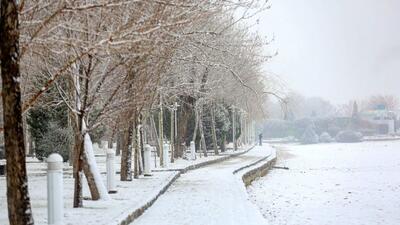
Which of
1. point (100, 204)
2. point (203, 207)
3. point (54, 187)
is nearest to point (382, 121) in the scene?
point (203, 207)

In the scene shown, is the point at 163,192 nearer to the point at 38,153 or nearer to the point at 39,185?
the point at 39,185

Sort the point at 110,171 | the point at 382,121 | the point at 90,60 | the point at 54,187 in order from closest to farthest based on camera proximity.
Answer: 1. the point at 54,187
2. the point at 90,60
3. the point at 110,171
4. the point at 382,121

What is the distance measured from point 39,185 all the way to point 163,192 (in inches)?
163

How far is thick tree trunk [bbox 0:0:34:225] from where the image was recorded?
21.2ft

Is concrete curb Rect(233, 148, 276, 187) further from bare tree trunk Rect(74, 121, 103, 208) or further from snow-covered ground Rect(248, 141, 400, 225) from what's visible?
bare tree trunk Rect(74, 121, 103, 208)

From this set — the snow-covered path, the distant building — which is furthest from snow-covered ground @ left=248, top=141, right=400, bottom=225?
the distant building

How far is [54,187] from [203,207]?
16.7ft

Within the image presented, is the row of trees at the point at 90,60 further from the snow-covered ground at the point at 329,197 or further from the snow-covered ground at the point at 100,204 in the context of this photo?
the snow-covered ground at the point at 329,197

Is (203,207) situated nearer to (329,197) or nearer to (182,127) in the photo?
(329,197)

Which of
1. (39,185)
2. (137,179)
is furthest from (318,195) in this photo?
(39,185)

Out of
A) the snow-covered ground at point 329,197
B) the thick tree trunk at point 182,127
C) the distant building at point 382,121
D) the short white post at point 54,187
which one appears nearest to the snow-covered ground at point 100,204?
the short white post at point 54,187

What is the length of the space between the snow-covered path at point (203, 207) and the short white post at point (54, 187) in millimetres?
2077

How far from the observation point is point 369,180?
97.2 feet

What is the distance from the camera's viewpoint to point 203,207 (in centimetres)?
1339
